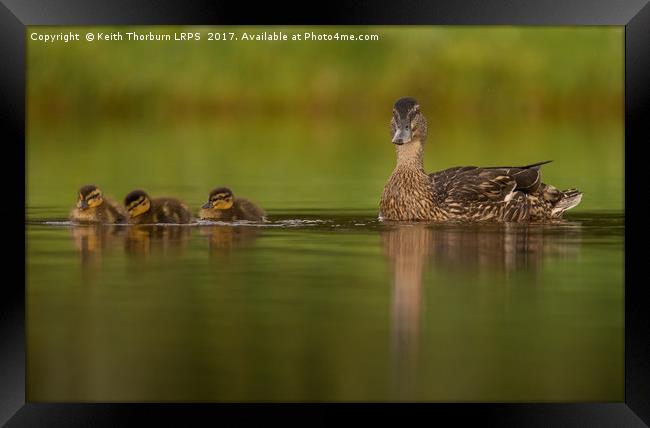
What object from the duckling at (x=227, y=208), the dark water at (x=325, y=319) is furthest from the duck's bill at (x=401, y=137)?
the dark water at (x=325, y=319)

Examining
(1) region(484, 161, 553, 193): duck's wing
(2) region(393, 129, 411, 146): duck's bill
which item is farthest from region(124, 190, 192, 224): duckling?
(1) region(484, 161, 553, 193): duck's wing

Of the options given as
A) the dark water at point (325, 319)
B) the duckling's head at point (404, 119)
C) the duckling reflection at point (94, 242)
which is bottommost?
the dark water at point (325, 319)

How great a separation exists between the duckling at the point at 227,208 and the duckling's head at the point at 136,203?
1.08ft

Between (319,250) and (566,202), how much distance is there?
6.87ft

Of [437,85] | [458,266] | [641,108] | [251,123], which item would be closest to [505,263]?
[458,266]

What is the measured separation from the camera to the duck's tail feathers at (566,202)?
8.02m

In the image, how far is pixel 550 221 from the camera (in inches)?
310

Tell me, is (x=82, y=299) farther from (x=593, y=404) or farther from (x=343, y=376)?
(x=593, y=404)

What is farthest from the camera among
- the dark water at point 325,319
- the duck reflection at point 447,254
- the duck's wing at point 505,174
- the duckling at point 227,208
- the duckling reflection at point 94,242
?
the duck's wing at point 505,174

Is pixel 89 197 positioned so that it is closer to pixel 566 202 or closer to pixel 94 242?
pixel 94 242

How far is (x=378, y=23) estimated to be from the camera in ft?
15.0

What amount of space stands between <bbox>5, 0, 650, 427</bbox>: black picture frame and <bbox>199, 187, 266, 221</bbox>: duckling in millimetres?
3047

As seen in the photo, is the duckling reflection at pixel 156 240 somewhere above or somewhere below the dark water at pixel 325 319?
above

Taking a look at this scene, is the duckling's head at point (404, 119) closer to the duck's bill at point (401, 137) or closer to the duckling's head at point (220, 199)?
the duck's bill at point (401, 137)
